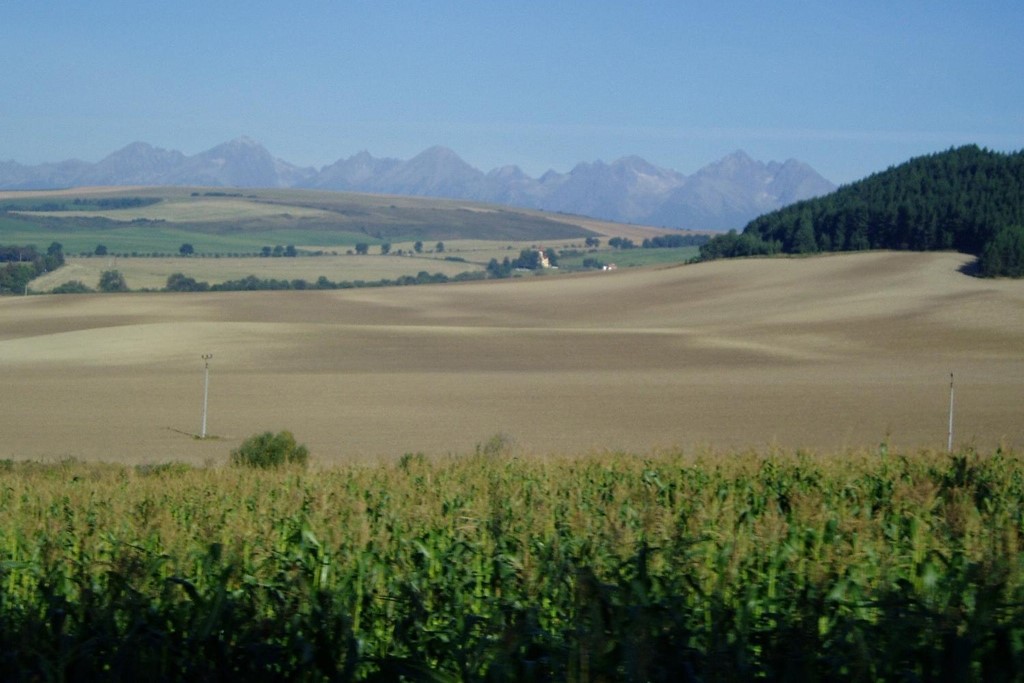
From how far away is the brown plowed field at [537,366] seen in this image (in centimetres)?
2655

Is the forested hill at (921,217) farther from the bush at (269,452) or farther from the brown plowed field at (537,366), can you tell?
the bush at (269,452)

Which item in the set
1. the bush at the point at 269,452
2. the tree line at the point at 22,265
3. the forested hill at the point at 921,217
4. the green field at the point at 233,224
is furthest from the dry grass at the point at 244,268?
the bush at the point at 269,452

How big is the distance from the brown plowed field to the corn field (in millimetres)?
4724

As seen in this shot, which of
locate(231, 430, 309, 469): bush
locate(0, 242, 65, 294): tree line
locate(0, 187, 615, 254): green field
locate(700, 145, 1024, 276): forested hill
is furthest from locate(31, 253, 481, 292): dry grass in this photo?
locate(231, 430, 309, 469): bush

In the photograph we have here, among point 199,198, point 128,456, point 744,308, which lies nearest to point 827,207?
point 744,308

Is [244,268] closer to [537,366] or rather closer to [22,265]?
[22,265]

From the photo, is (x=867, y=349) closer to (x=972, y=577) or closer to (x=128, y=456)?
(x=128, y=456)

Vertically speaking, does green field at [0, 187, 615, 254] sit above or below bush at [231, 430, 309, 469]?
above

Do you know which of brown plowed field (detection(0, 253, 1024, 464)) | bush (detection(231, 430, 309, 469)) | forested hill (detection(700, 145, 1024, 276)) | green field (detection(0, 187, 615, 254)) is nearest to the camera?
bush (detection(231, 430, 309, 469))

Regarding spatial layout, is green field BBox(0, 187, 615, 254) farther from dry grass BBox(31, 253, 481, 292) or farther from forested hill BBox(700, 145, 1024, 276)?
forested hill BBox(700, 145, 1024, 276)

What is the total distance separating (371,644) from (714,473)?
492cm

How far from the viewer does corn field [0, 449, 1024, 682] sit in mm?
3684

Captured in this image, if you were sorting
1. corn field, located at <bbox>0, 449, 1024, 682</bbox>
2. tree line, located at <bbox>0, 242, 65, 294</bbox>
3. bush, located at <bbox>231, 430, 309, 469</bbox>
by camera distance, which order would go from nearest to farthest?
corn field, located at <bbox>0, 449, 1024, 682</bbox>, bush, located at <bbox>231, 430, 309, 469</bbox>, tree line, located at <bbox>0, 242, 65, 294</bbox>

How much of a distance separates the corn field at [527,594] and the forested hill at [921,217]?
6638 centimetres
